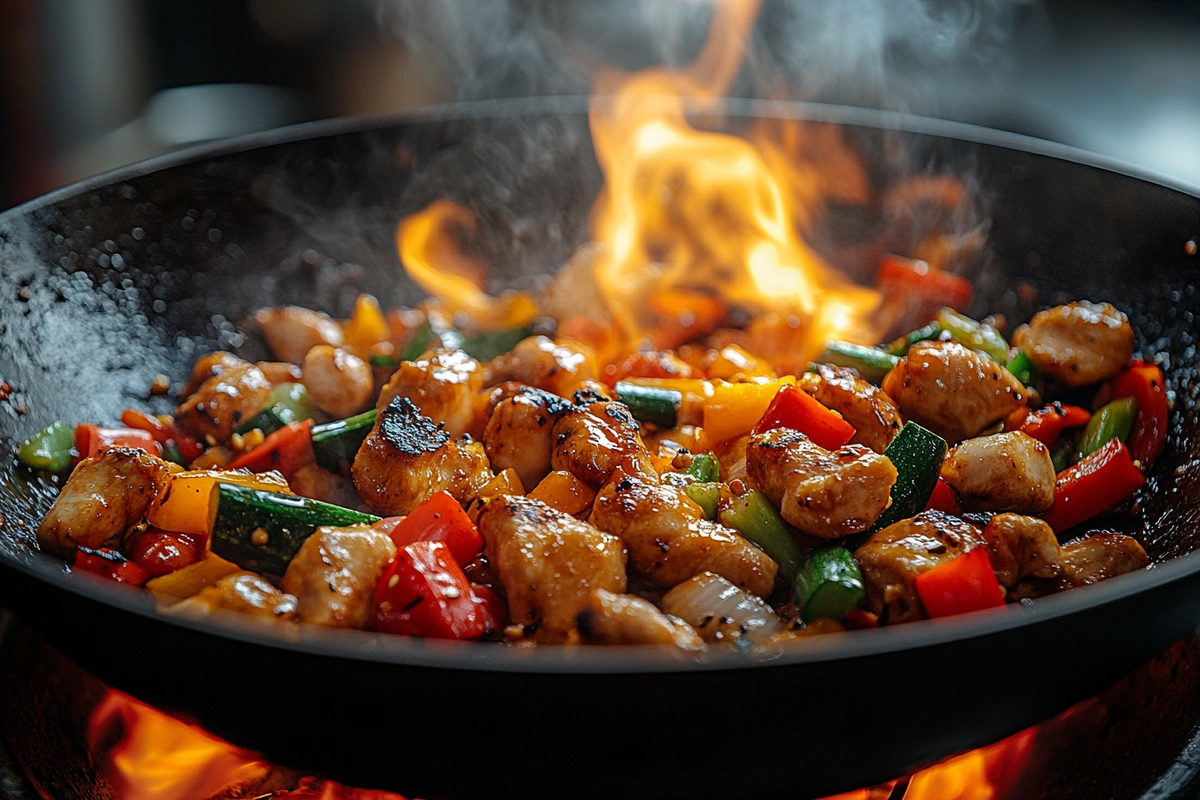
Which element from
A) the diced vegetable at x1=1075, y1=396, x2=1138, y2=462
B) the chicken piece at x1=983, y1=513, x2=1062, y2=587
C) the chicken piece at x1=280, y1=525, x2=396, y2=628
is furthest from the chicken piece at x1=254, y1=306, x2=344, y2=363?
the diced vegetable at x1=1075, y1=396, x2=1138, y2=462

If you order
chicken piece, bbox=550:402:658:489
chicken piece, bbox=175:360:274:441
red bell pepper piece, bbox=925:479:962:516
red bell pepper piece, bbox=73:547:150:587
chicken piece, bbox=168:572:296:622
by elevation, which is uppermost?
red bell pepper piece, bbox=925:479:962:516

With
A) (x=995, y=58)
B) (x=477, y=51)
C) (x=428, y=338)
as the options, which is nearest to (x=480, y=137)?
(x=428, y=338)

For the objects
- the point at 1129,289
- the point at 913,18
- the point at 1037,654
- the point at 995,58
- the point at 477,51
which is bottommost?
the point at 1037,654

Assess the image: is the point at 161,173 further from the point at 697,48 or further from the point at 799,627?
the point at 697,48

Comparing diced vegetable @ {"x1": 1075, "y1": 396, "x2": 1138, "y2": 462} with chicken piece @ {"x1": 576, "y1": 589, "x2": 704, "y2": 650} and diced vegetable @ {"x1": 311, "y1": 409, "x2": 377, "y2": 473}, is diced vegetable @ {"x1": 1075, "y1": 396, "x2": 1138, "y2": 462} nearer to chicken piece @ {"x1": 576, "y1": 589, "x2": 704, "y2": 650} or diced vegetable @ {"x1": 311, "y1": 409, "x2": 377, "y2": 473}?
chicken piece @ {"x1": 576, "y1": 589, "x2": 704, "y2": 650}

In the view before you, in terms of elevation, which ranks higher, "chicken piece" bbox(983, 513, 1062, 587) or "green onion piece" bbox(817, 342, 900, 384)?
"green onion piece" bbox(817, 342, 900, 384)

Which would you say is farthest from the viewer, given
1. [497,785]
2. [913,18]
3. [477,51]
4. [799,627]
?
[477,51]

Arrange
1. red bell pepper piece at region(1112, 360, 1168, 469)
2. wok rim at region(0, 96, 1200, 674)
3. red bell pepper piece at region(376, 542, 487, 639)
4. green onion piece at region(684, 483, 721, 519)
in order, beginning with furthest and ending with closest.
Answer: red bell pepper piece at region(1112, 360, 1168, 469) < green onion piece at region(684, 483, 721, 519) < red bell pepper piece at region(376, 542, 487, 639) < wok rim at region(0, 96, 1200, 674)

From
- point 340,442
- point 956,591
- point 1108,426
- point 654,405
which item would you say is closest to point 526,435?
point 654,405
